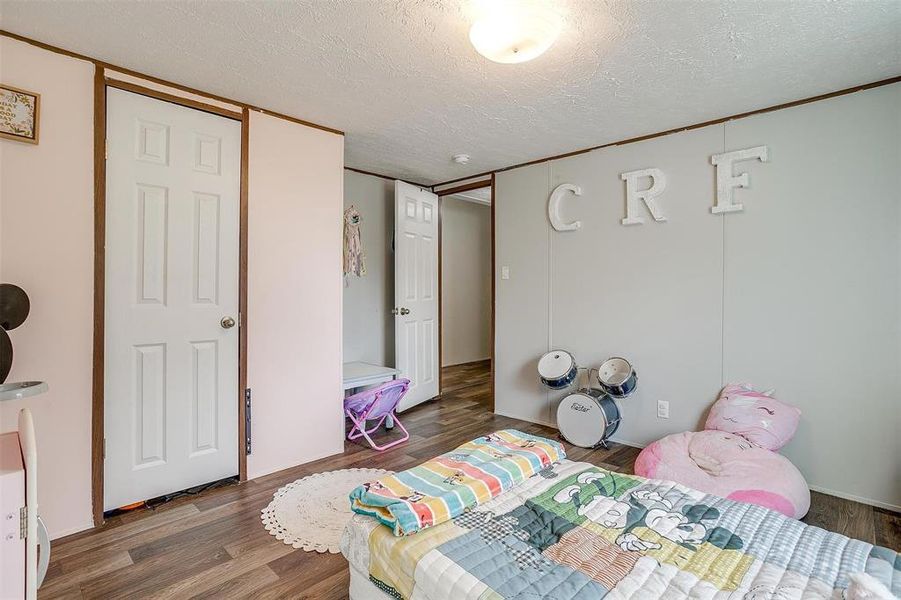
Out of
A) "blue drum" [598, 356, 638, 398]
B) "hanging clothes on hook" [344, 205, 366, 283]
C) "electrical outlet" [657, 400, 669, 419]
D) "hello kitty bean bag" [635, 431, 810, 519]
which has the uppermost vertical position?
"hanging clothes on hook" [344, 205, 366, 283]

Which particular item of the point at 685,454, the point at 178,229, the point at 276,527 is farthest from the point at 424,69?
the point at 685,454

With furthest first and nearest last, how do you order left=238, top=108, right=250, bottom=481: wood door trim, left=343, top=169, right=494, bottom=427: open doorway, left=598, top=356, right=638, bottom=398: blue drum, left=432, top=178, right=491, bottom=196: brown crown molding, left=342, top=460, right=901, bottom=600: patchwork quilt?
left=432, top=178, right=491, bottom=196: brown crown molding, left=343, top=169, right=494, bottom=427: open doorway, left=598, top=356, right=638, bottom=398: blue drum, left=238, top=108, right=250, bottom=481: wood door trim, left=342, top=460, right=901, bottom=600: patchwork quilt

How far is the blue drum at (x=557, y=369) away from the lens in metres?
3.47

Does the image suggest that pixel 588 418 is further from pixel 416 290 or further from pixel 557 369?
pixel 416 290

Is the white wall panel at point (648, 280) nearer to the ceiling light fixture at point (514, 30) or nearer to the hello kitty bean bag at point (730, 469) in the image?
the hello kitty bean bag at point (730, 469)

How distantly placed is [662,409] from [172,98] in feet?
12.2

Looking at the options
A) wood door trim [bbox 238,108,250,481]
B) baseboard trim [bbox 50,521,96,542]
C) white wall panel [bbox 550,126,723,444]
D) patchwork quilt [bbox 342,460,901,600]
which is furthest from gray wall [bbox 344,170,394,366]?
patchwork quilt [bbox 342,460,901,600]

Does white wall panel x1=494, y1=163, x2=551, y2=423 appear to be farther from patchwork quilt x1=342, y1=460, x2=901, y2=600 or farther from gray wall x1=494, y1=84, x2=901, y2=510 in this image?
patchwork quilt x1=342, y1=460, x2=901, y2=600

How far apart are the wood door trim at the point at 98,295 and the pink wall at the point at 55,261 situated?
2 centimetres

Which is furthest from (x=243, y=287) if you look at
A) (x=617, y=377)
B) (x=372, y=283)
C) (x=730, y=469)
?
(x=730, y=469)

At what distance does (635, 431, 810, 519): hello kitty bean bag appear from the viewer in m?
2.20

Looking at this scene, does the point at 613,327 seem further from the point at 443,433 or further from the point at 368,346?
the point at 368,346

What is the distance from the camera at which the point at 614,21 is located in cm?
187

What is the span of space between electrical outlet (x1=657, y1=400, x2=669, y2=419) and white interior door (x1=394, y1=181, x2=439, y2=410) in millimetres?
2218
